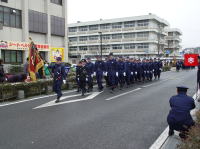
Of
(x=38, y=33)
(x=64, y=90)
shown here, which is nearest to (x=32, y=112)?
(x=64, y=90)

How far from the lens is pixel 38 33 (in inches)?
1287

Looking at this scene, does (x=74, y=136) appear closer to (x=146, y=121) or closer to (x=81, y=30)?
(x=146, y=121)

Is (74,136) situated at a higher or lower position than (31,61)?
lower

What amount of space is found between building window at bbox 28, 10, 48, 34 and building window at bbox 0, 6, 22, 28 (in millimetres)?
1600

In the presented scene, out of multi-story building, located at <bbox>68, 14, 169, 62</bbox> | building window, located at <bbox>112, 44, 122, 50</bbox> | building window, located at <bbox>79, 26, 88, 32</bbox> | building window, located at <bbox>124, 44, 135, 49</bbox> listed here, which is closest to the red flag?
multi-story building, located at <bbox>68, 14, 169, 62</bbox>

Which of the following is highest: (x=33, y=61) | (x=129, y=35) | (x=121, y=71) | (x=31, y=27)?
(x=129, y=35)

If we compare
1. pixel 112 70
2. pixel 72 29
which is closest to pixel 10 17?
pixel 112 70

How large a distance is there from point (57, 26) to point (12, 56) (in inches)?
382

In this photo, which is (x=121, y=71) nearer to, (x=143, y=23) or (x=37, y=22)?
(x=37, y=22)

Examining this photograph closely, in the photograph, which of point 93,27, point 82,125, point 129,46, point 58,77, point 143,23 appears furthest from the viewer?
point 93,27

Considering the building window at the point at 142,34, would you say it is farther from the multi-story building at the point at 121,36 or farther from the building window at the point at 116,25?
the building window at the point at 116,25

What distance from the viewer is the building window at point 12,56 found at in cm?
2739

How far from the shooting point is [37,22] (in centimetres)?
3228

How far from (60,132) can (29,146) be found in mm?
1098
